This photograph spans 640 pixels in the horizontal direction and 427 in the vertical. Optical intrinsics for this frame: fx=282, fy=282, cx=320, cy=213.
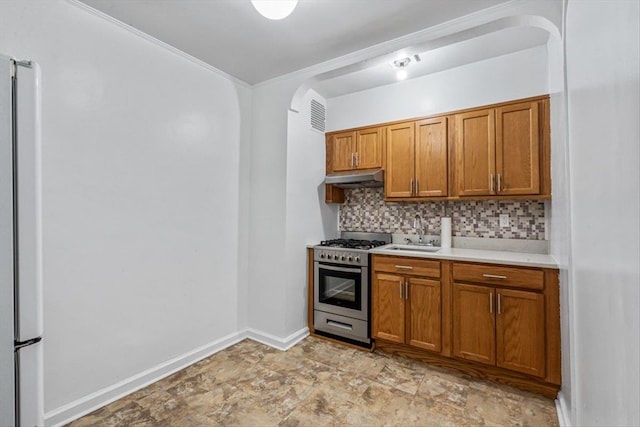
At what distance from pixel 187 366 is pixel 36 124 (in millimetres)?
2202

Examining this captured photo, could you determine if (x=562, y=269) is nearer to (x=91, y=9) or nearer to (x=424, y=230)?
(x=424, y=230)

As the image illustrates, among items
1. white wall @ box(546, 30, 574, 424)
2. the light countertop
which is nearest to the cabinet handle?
the light countertop

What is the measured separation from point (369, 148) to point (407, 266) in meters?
1.40

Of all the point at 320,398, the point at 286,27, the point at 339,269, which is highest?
the point at 286,27

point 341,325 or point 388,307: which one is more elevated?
point 388,307

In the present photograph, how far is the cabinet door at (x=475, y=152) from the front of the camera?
8.40 ft

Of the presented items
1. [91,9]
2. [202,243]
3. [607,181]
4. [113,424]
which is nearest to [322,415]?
[113,424]

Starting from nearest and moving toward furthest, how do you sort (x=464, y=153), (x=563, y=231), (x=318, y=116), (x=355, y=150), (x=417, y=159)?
1. (x=563, y=231)
2. (x=464, y=153)
3. (x=417, y=159)
4. (x=355, y=150)
5. (x=318, y=116)

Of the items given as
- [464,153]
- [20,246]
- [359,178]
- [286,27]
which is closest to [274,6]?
[286,27]

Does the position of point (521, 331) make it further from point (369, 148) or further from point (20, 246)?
point (20, 246)

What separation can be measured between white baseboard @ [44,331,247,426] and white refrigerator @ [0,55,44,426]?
1.14m

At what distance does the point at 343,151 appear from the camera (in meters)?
3.39

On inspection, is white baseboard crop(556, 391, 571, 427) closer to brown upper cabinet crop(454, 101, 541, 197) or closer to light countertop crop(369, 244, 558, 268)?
light countertop crop(369, 244, 558, 268)

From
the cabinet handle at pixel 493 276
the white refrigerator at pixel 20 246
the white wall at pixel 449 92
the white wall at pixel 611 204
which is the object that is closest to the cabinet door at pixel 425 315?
the cabinet handle at pixel 493 276
